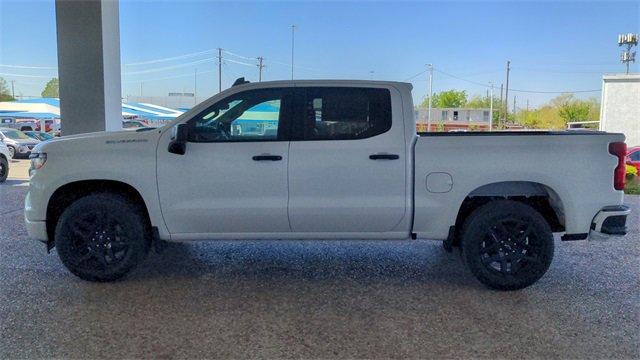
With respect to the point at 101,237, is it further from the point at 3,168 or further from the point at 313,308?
the point at 3,168

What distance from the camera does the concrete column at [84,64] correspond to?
8.73m

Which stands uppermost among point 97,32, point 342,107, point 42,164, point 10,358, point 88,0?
point 88,0

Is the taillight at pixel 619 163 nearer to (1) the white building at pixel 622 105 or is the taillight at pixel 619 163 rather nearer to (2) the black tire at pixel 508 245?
(2) the black tire at pixel 508 245

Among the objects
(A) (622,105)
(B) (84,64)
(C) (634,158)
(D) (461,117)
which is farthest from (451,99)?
(B) (84,64)

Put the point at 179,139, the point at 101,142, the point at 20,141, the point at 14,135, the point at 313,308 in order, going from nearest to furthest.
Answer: the point at 313,308 < the point at 179,139 < the point at 101,142 < the point at 20,141 < the point at 14,135

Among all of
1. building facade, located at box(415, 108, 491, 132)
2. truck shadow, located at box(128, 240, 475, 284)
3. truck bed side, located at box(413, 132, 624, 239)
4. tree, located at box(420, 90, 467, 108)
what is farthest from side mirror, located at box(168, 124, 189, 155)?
tree, located at box(420, 90, 467, 108)

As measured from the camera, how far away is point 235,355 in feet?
11.4

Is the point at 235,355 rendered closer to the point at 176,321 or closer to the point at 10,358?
the point at 176,321

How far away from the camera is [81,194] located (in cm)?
507

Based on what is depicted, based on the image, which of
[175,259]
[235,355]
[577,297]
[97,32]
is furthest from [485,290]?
[97,32]

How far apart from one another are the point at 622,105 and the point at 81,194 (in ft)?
113

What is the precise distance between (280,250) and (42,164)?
9.07ft

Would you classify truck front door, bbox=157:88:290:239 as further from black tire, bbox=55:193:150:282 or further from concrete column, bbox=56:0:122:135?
concrete column, bbox=56:0:122:135

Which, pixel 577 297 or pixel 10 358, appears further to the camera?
pixel 577 297
